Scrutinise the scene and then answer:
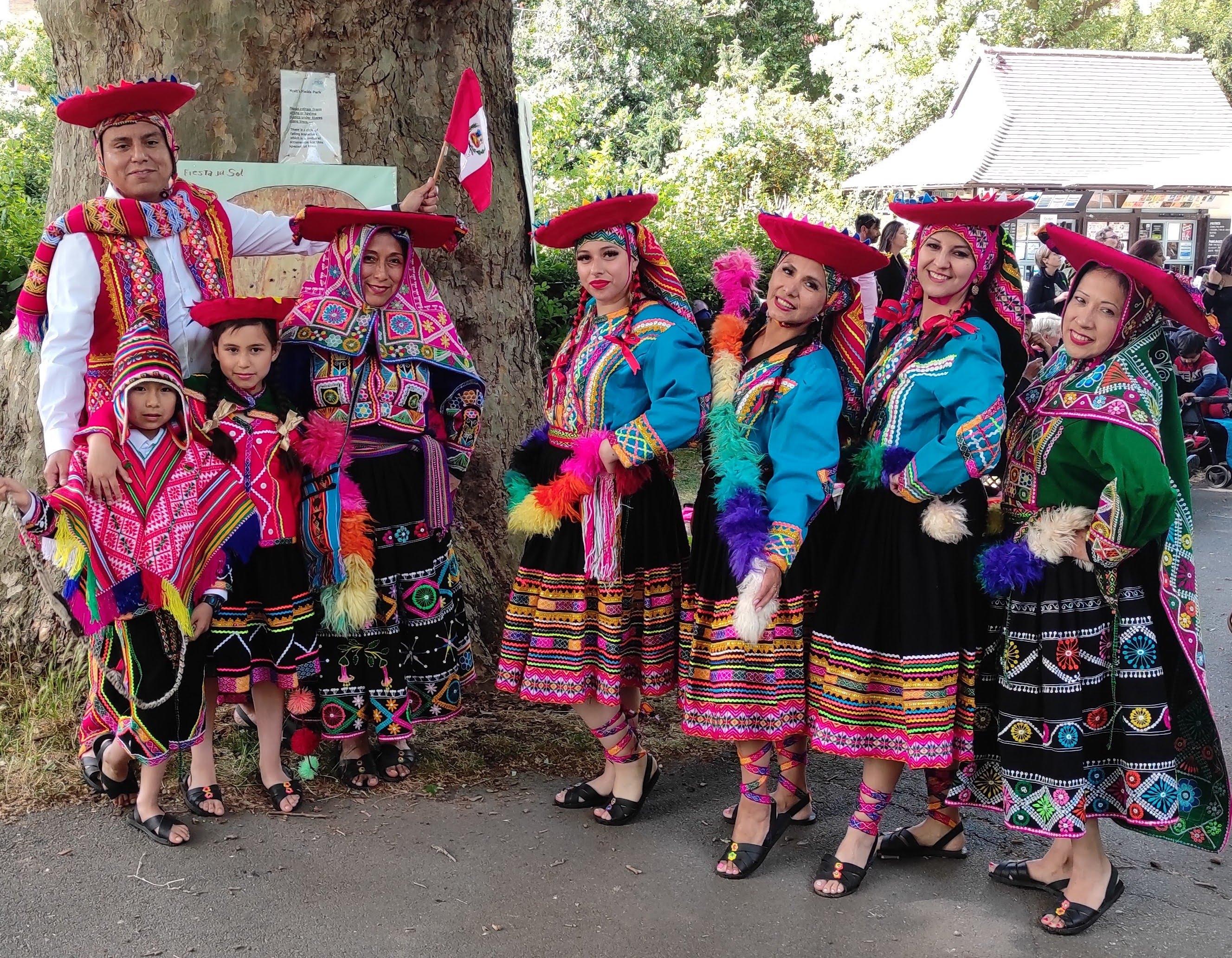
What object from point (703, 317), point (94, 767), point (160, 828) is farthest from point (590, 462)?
point (703, 317)

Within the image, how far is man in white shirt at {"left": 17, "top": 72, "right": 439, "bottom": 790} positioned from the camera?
11.5ft

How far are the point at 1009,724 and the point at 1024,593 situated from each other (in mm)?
377

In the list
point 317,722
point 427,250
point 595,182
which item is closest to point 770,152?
point 595,182

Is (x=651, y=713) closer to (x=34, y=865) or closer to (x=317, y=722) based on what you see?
(x=317, y=722)

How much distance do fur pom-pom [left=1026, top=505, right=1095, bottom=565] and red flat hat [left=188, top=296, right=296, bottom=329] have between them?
2422 millimetres

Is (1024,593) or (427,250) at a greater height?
(427,250)

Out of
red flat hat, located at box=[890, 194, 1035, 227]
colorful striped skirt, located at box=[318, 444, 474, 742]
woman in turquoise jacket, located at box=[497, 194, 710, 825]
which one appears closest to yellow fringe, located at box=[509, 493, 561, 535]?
woman in turquoise jacket, located at box=[497, 194, 710, 825]

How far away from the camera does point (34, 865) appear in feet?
11.4

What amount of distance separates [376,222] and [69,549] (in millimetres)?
1393

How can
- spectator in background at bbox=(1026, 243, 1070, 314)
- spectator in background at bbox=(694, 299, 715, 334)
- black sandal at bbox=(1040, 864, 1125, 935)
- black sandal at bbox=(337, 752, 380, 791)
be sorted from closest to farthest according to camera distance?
black sandal at bbox=(1040, 864, 1125, 935) < black sandal at bbox=(337, 752, 380, 791) < spectator in background at bbox=(694, 299, 715, 334) < spectator in background at bbox=(1026, 243, 1070, 314)

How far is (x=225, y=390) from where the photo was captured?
364 cm

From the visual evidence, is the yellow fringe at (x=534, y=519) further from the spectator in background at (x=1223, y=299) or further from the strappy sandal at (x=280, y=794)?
the spectator in background at (x=1223, y=299)

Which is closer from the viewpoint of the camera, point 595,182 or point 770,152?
point 595,182

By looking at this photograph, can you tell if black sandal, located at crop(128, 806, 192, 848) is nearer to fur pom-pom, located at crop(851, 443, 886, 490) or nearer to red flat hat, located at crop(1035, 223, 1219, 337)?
fur pom-pom, located at crop(851, 443, 886, 490)
